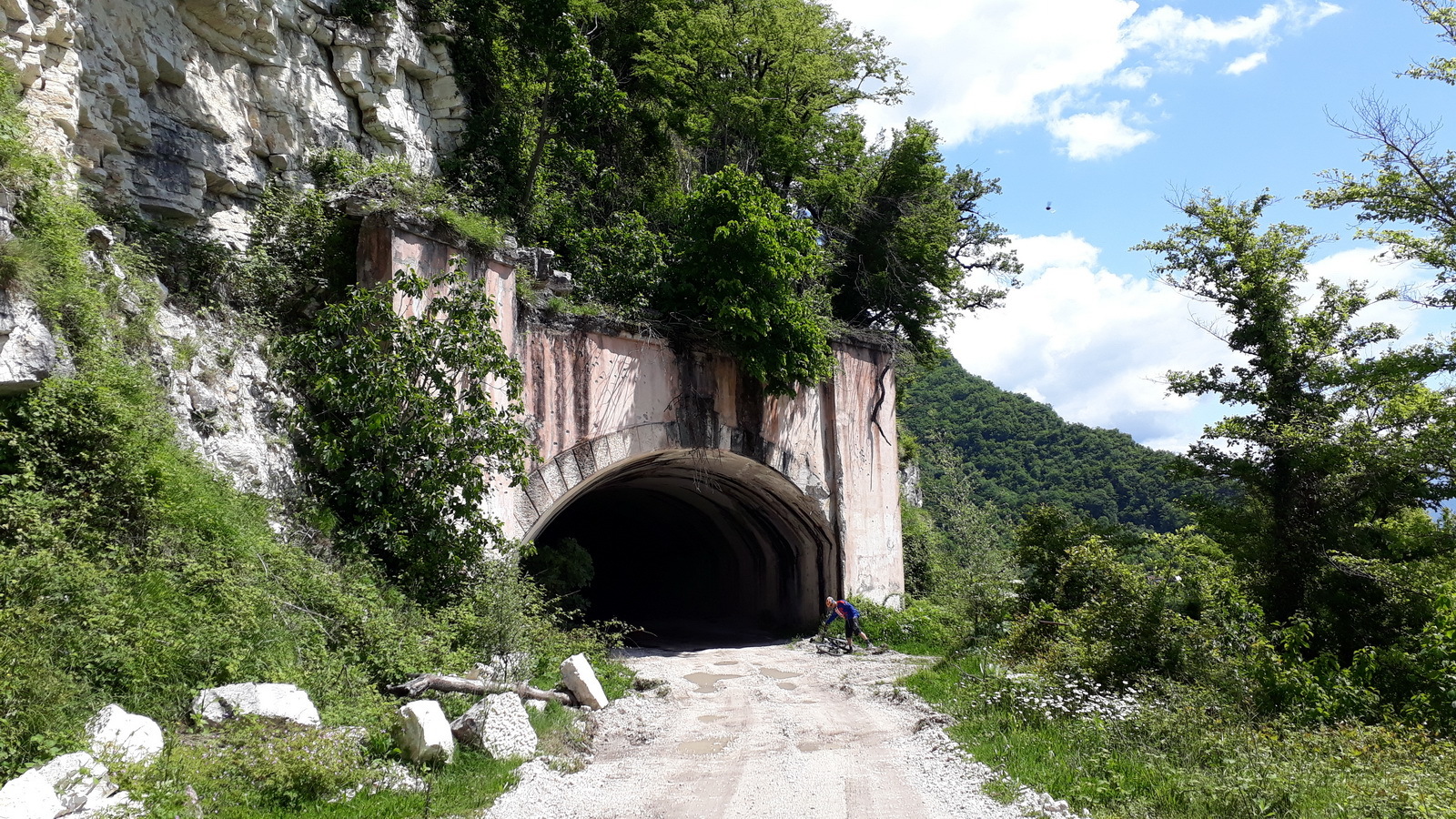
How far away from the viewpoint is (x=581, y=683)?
28.7 feet

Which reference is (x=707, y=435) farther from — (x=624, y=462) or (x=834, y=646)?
(x=834, y=646)

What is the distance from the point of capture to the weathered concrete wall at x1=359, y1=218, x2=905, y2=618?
11672mm

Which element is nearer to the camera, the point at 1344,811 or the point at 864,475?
the point at 1344,811

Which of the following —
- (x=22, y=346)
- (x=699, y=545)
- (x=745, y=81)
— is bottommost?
(x=699, y=545)

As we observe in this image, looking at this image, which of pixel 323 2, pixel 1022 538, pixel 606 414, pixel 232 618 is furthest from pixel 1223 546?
pixel 323 2

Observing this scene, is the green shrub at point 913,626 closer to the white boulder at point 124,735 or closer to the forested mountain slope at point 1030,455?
the white boulder at point 124,735

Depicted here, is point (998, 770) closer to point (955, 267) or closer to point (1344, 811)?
point (1344, 811)

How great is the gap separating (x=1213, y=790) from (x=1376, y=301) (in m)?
10.7

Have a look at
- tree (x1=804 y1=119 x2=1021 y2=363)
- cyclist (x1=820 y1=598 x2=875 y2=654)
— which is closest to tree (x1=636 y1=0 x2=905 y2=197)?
tree (x1=804 y1=119 x2=1021 y2=363)

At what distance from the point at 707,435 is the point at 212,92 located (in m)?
8.14

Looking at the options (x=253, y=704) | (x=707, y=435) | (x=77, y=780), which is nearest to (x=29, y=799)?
(x=77, y=780)

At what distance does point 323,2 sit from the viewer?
12781mm

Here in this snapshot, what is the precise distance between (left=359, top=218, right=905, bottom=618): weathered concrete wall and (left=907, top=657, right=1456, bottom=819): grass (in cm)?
619

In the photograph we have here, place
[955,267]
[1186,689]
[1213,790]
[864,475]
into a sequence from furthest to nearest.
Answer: [955,267]
[864,475]
[1186,689]
[1213,790]
